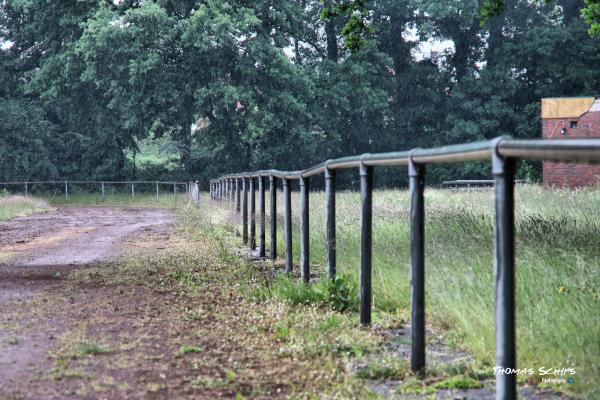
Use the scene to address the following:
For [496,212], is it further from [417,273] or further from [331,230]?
[331,230]

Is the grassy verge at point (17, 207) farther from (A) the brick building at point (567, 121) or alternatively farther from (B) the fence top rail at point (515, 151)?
(B) the fence top rail at point (515, 151)

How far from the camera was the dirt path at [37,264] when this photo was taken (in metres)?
5.62

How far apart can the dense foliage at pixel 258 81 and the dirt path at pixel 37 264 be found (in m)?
21.1

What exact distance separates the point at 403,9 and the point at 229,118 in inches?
536

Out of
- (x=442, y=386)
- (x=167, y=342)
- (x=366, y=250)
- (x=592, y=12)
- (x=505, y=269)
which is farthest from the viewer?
(x=592, y=12)

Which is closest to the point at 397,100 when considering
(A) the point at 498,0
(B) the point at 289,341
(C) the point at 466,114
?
(C) the point at 466,114

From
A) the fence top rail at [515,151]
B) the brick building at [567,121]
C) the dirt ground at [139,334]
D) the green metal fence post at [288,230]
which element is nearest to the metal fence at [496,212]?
the fence top rail at [515,151]

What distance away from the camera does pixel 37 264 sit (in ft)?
37.6

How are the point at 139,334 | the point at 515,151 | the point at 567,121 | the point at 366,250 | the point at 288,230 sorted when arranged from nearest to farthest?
1. the point at 515,151
2. the point at 366,250
3. the point at 139,334
4. the point at 288,230
5. the point at 567,121

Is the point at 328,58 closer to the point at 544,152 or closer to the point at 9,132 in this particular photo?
the point at 9,132

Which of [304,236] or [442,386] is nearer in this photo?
[442,386]

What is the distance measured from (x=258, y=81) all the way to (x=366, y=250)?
131 feet

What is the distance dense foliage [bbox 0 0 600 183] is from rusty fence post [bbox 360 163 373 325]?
35774mm

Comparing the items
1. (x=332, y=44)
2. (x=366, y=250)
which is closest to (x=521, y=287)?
(x=366, y=250)
